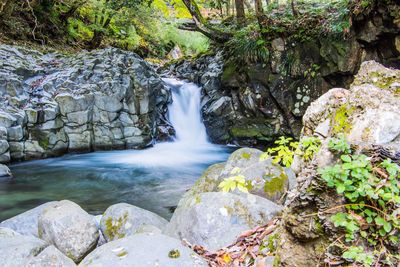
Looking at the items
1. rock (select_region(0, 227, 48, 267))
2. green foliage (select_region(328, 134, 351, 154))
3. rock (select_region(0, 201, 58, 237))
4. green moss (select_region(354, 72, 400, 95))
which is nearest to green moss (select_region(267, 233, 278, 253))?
green foliage (select_region(328, 134, 351, 154))

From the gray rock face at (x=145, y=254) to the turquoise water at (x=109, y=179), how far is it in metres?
3.26

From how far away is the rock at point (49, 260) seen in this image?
289 cm

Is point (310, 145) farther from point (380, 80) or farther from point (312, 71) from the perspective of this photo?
point (312, 71)

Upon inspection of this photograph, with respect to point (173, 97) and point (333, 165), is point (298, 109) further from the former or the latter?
point (333, 165)

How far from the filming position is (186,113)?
11.3m

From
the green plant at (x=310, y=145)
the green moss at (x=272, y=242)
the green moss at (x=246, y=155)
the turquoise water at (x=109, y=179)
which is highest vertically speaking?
the green plant at (x=310, y=145)

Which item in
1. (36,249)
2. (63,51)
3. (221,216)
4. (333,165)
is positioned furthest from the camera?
(63,51)

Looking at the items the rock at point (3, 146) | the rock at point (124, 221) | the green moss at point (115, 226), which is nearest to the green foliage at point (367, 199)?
the rock at point (124, 221)

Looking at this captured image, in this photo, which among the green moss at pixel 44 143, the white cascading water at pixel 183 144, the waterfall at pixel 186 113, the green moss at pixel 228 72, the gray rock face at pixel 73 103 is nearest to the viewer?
the gray rock face at pixel 73 103

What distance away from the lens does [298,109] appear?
9328 mm

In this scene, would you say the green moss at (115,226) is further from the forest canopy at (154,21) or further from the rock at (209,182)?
the forest canopy at (154,21)

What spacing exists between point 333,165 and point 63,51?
37.9 feet

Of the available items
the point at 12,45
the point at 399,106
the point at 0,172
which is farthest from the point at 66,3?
the point at 399,106

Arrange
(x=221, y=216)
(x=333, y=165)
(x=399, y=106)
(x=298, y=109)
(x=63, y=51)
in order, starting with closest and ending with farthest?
(x=333, y=165) → (x=399, y=106) → (x=221, y=216) → (x=298, y=109) → (x=63, y=51)
